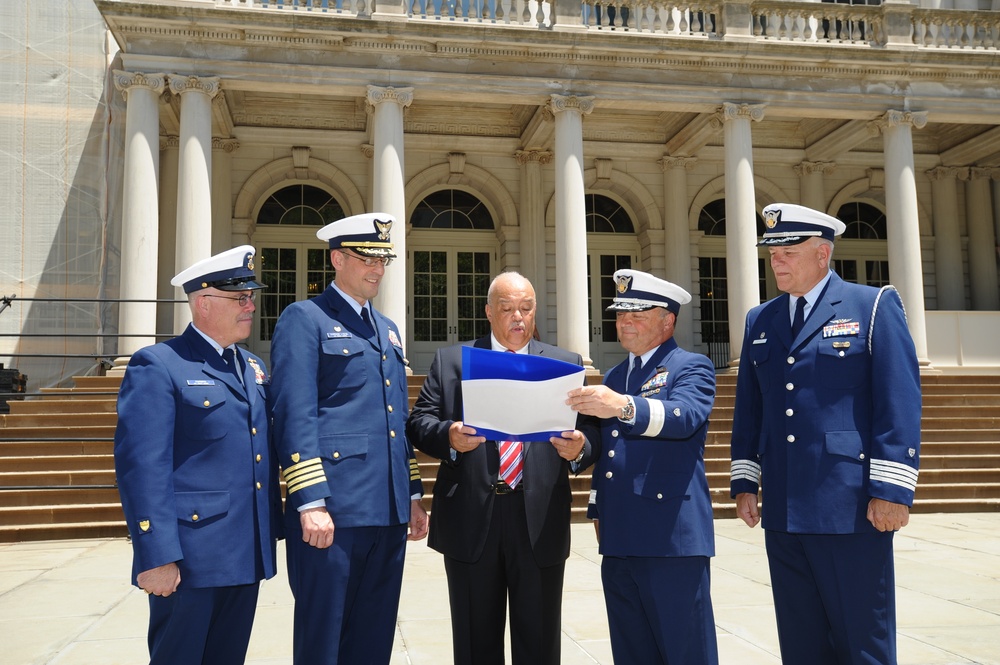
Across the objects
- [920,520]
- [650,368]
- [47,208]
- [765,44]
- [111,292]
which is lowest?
[920,520]

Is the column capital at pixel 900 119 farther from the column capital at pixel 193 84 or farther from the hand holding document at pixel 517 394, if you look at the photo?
the hand holding document at pixel 517 394

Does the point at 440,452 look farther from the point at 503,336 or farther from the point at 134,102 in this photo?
the point at 134,102

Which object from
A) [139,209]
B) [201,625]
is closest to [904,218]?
[139,209]

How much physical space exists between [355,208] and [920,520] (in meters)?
12.3

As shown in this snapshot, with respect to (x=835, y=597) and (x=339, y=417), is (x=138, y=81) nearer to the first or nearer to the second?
(x=339, y=417)

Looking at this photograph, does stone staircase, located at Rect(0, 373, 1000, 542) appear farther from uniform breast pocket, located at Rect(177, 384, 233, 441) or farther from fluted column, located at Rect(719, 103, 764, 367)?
uniform breast pocket, located at Rect(177, 384, 233, 441)

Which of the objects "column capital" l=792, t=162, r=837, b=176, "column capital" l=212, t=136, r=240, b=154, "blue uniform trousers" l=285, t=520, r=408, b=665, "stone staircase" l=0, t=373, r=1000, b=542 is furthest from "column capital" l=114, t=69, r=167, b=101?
"column capital" l=792, t=162, r=837, b=176

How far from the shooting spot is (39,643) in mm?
5008

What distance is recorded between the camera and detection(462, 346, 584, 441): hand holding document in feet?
10.8

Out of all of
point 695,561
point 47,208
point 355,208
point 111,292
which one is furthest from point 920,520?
point 47,208

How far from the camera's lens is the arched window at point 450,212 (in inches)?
740

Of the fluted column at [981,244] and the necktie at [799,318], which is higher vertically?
the fluted column at [981,244]

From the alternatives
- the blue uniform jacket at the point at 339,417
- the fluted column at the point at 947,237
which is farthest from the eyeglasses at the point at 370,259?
the fluted column at the point at 947,237

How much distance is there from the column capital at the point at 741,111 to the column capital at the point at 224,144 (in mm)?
9583
